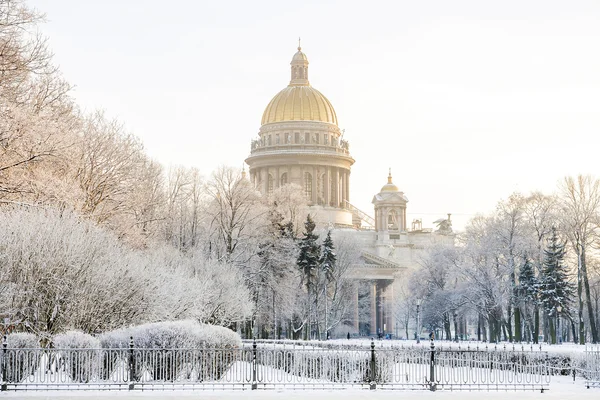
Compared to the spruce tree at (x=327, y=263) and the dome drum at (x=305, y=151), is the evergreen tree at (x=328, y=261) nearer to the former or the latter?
the spruce tree at (x=327, y=263)

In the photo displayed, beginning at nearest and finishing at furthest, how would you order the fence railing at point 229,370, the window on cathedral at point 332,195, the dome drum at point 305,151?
1. the fence railing at point 229,370
2. the window on cathedral at point 332,195
3. the dome drum at point 305,151

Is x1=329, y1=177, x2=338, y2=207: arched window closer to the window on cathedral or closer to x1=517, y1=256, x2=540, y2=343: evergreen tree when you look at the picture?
the window on cathedral

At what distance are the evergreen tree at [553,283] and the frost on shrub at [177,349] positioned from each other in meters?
41.1

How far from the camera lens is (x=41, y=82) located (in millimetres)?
41719

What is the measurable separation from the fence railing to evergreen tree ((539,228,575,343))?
37.4m

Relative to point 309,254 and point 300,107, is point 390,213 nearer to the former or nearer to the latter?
point 300,107

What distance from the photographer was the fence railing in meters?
25.7

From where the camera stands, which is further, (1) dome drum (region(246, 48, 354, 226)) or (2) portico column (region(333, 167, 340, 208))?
(1) dome drum (region(246, 48, 354, 226))

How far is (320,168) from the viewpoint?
134500mm

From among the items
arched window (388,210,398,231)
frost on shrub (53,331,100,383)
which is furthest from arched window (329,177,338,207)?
frost on shrub (53,331,100,383)

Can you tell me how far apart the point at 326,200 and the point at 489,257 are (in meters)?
63.6

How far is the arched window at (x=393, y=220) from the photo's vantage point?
130 meters

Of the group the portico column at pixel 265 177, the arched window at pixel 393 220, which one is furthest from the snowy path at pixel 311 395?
the portico column at pixel 265 177

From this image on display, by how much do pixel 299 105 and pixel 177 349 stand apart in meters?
110
